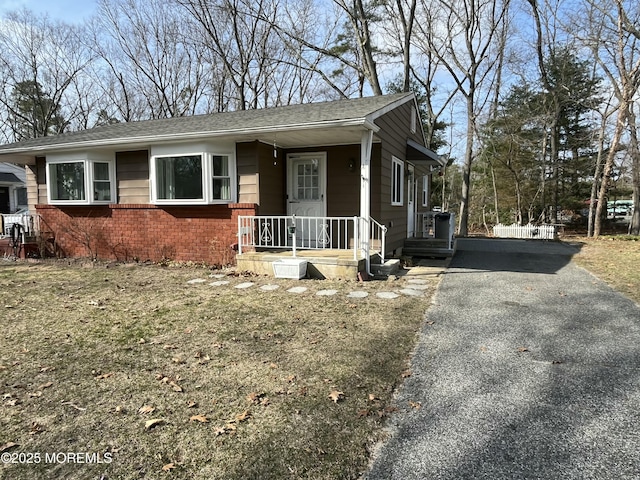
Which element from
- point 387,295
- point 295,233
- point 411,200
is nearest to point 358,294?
point 387,295

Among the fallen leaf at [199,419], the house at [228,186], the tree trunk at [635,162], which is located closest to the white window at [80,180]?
the house at [228,186]

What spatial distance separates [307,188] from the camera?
30.2ft

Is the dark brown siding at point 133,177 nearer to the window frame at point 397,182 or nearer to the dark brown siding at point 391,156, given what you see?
the dark brown siding at point 391,156

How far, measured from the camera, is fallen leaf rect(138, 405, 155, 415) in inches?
104

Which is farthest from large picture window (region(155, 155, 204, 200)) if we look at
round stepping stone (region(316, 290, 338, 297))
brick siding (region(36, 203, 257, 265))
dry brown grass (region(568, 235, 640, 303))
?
dry brown grass (region(568, 235, 640, 303))

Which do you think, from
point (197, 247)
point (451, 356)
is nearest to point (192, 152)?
point (197, 247)

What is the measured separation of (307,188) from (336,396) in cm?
679

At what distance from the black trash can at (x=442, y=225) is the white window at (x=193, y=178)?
5.53 meters

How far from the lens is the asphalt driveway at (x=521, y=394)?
2117 millimetres

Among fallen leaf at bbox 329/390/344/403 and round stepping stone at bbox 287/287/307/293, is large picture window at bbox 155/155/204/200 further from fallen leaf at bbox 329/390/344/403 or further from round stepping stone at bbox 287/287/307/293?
fallen leaf at bbox 329/390/344/403

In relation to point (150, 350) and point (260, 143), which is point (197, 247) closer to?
point (260, 143)

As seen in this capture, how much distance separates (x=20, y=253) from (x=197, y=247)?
16.1 ft

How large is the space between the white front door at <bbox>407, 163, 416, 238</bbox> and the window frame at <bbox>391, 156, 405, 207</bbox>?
0.93 metres

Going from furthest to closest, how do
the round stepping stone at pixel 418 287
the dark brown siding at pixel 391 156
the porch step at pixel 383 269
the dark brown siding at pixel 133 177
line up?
the dark brown siding at pixel 133 177, the dark brown siding at pixel 391 156, the porch step at pixel 383 269, the round stepping stone at pixel 418 287
